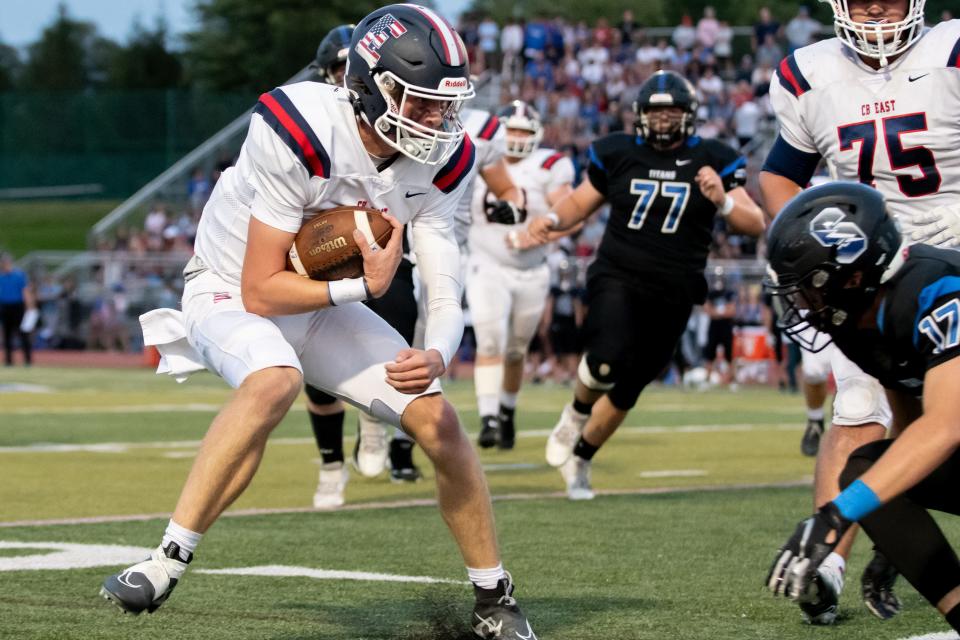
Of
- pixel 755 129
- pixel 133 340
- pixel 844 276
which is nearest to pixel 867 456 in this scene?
pixel 844 276

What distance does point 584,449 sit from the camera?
7684 mm

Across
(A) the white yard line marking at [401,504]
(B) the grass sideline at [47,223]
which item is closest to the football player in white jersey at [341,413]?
(A) the white yard line marking at [401,504]

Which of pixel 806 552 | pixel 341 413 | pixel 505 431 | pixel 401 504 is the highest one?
pixel 806 552

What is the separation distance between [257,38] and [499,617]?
53.3 meters

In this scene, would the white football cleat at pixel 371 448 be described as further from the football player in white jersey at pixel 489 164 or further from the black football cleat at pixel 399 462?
the football player in white jersey at pixel 489 164

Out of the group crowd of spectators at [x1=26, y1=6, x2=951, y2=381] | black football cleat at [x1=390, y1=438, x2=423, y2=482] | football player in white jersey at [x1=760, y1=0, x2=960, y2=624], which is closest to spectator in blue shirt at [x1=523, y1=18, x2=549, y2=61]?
crowd of spectators at [x1=26, y1=6, x2=951, y2=381]

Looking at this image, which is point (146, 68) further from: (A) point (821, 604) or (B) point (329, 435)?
(A) point (821, 604)

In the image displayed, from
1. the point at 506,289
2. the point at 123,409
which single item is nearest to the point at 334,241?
the point at 506,289

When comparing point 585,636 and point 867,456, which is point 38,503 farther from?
point 867,456

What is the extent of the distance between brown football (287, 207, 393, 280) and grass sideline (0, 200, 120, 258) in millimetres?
32419

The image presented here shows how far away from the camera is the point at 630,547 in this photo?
6074 millimetres

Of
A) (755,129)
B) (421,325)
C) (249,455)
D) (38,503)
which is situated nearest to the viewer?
(249,455)

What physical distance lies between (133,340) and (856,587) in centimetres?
1889

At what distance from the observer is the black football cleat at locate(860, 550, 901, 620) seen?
14.6ft
